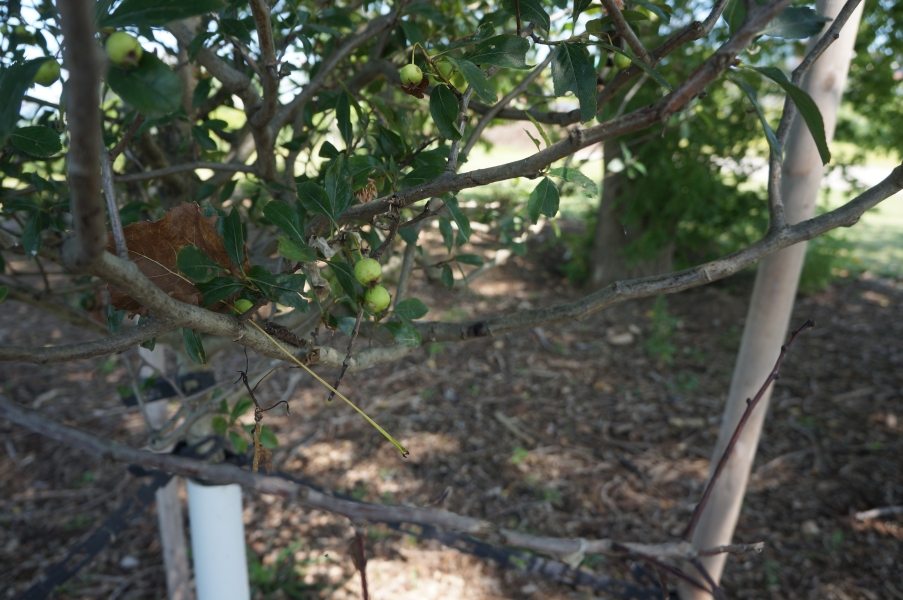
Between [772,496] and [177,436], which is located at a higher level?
[177,436]

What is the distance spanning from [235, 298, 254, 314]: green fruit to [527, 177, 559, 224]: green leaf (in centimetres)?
41

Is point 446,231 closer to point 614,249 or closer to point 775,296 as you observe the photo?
point 775,296

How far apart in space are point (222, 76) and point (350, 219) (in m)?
0.54

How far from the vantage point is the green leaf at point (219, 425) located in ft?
4.86

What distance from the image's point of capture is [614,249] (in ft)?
17.9

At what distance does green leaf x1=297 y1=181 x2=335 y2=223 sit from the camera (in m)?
0.78

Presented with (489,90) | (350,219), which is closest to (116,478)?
(350,219)

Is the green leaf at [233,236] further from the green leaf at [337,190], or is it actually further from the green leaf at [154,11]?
the green leaf at [154,11]

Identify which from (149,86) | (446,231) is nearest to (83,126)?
(149,86)

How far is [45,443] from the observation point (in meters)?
3.56

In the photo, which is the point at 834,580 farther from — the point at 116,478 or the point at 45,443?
the point at 45,443

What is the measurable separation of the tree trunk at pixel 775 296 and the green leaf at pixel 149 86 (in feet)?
5.06

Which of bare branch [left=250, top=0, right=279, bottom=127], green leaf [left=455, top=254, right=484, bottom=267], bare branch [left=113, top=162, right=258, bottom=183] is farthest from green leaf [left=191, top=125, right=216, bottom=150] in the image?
green leaf [left=455, top=254, right=484, bottom=267]

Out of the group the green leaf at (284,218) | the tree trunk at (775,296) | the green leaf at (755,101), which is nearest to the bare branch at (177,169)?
the green leaf at (284,218)
